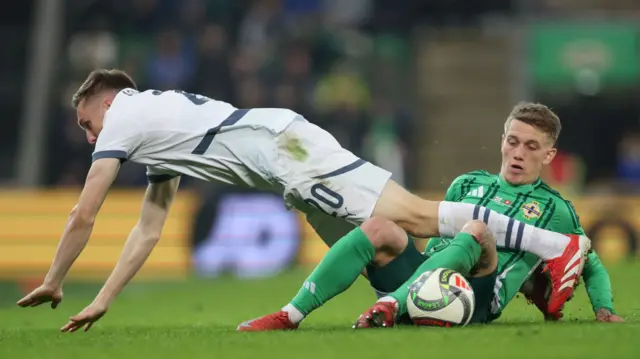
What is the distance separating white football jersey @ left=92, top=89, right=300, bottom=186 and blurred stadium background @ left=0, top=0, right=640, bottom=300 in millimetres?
8029

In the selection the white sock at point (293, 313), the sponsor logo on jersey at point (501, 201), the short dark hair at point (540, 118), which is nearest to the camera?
the white sock at point (293, 313)

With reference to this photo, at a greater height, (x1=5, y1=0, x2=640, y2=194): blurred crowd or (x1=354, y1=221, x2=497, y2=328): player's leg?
(x1=354, y1=221, x2=497, y2=328): player's leg

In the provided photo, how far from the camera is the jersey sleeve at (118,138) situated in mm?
6043

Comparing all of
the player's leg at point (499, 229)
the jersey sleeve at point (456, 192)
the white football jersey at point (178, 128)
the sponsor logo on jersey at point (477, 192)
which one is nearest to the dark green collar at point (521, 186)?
the sponsor logo on jersey at point (477, 192)

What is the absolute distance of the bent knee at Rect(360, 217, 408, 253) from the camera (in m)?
5.68

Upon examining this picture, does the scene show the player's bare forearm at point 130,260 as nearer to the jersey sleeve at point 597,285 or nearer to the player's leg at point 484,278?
the player's leg at point 484,278

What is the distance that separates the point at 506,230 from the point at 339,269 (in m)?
0.95

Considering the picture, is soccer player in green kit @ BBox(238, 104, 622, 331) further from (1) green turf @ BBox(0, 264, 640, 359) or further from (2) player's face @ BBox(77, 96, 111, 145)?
(2) player's face @ BBox(77, 96, 111, 145)

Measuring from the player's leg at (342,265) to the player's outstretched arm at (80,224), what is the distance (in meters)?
1.00

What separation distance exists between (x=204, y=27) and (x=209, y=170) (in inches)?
413

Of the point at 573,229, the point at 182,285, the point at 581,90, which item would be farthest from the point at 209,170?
the point at 581,90

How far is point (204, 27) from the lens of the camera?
16.5 m

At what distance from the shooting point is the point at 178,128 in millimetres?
6227

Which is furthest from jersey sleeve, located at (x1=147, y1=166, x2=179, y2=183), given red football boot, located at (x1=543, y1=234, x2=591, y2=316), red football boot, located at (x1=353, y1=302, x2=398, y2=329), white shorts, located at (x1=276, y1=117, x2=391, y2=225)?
red football boot, located at (x1=543, y1=234, x2=591, y2=316)
